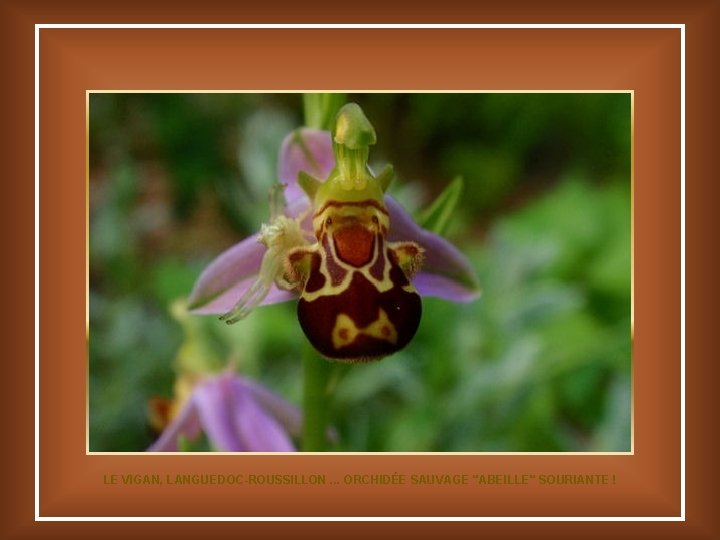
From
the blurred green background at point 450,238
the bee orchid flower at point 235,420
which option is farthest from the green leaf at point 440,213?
the bee orchid flower at point 235,420

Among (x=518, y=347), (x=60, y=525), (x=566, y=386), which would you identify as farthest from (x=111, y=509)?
(x=566, y=386)

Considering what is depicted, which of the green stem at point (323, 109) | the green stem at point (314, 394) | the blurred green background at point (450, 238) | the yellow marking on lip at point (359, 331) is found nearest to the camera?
the yellow marking on lip at point (359, 331)

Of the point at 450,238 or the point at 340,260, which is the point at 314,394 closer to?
the point at 340,260

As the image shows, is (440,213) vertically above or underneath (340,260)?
above

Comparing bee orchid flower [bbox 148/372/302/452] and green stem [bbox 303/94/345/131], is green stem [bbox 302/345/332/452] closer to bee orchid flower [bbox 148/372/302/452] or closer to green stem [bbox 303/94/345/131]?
bee orchid flower [bbox 148/372/302/452]

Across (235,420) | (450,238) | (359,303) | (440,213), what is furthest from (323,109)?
(450,238)

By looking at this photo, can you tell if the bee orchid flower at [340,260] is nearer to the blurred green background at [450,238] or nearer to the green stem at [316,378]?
the green stem at [316,378]

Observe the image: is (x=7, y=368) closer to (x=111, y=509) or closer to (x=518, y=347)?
(x=111, y=509)
